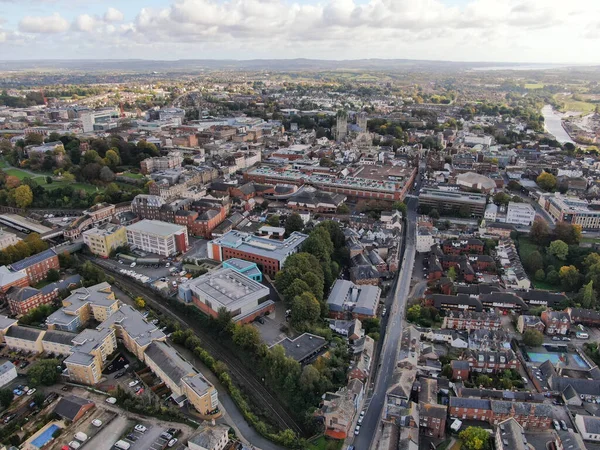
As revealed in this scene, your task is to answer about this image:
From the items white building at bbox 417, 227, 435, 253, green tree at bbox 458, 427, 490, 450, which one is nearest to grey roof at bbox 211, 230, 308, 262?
white building at bbox 417, 227, 435, 253

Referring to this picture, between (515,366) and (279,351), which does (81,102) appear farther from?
(515,366)

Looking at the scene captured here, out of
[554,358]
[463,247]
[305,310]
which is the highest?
[305,310]

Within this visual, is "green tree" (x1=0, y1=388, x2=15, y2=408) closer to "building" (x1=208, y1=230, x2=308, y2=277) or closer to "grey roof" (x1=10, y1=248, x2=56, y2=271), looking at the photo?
"grey roof" (x1=10, y1=248, x2=56, y2=271)

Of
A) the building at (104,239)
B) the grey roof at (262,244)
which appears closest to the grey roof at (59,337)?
the building at (104,239)

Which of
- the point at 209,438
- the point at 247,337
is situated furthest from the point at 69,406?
the point at 247,337

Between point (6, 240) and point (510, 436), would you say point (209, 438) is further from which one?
point (6, 240)
